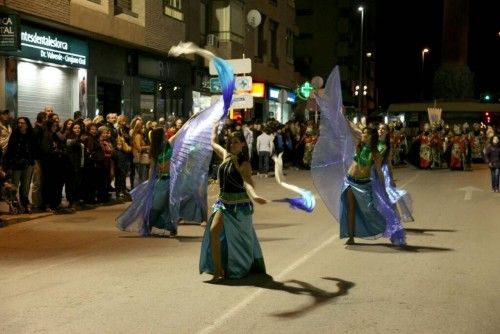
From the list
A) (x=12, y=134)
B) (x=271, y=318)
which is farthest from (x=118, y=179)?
(x=271, y=318)

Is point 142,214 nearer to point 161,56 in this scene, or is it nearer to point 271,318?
point 271,318

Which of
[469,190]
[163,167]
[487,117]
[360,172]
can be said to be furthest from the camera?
[487,117]

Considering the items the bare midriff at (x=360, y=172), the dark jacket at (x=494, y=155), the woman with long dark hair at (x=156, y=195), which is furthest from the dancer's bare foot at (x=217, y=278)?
the dark jacket at (x=494, y=155)

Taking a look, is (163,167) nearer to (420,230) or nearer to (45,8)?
(420,230)

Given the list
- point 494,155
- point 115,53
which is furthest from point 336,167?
point 115,53

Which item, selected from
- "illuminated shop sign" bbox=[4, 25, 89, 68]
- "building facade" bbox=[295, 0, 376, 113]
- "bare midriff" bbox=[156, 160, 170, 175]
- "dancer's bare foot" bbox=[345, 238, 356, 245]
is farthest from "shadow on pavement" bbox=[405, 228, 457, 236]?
"building facade" bbox=[295, 0, 376, 113]

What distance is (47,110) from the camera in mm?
16094

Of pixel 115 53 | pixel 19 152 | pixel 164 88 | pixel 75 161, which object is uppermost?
pixel 115 53

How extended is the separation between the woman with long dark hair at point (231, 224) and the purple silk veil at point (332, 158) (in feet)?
9.92

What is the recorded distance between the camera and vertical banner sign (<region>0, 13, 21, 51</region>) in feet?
60.2

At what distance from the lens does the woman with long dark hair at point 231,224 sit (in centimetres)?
864

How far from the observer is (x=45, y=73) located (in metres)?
22.2

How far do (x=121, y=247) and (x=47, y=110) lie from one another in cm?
552

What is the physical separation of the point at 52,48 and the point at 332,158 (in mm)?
12424
